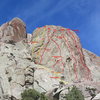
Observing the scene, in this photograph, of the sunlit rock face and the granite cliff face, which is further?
the sunlit rock face

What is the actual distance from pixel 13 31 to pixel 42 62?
1056 centimetres

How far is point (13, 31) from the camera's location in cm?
5769

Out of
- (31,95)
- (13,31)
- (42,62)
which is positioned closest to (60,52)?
(42,62)

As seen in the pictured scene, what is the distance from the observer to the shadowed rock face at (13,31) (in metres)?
55.9

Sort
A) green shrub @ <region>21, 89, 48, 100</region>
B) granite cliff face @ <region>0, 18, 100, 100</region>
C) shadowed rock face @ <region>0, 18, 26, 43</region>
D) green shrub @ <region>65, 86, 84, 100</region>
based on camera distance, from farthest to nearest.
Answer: shadowed rock face @ <region>0, 18, 26, 43</region> → granite cliff face @ <region>0, 18, 100, 100</region> → green shrub @ <region>21, 89, 48, 100</region> → green shrub @ <region>65, 86, 84, 100</region>

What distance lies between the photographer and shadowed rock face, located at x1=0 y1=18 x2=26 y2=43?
55878 millimetres

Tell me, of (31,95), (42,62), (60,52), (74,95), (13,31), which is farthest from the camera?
(13,31)

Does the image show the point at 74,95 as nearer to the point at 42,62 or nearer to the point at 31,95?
the point at 31,95

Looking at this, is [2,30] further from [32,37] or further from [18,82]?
[18,82]

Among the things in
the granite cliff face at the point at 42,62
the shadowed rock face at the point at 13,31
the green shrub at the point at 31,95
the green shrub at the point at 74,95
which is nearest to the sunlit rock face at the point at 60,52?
the granite cliff face at the point at 42,62

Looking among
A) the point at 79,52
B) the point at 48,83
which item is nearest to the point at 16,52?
the point at 48,83

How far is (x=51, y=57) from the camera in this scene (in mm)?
53250

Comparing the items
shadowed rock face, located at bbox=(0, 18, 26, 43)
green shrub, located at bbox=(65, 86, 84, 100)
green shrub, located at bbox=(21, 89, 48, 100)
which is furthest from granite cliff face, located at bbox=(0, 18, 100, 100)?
green shrub, located at bbox=(65, 86, 84, 100)

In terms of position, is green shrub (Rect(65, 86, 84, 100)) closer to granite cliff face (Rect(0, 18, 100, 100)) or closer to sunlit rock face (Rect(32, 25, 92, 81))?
granite cliff face (Rect(0, 18, 100, 100))
